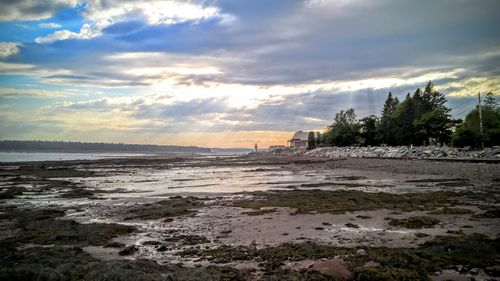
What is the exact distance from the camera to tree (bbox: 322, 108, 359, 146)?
8394cm

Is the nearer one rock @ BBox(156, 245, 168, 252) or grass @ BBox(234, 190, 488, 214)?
rock @ BBox(156, 245, 168, 252)

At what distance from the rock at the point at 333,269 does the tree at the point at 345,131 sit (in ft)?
260

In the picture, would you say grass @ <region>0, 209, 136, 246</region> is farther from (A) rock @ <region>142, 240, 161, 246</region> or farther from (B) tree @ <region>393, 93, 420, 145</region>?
(B) tree @ <region>393, 93, 420, 145</region>

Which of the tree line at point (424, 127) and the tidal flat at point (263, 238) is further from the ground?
the tree line at point (424, 127)

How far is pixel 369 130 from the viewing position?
78.8 meters

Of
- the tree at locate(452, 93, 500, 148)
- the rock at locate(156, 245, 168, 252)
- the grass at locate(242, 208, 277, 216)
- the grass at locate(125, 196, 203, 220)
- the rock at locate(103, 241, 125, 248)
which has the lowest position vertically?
the grass at locate(125, 196, 203, 220)

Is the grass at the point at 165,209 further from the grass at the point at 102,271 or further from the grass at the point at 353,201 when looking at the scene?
the grass at the point at 102,271

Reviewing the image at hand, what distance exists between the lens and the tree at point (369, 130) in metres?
77.5

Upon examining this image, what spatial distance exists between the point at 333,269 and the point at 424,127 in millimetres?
60166

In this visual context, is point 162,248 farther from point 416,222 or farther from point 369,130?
point 369,130

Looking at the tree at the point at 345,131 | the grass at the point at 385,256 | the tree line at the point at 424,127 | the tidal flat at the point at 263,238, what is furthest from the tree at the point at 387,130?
the grass at the point at 385,256

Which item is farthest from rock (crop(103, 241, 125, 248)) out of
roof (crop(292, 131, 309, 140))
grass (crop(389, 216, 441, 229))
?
roof (crop(292, 131, 309, 140))

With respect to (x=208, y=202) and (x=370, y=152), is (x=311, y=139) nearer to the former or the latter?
(x=370, y=152)

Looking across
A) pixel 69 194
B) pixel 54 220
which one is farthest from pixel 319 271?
pixel 69 194
